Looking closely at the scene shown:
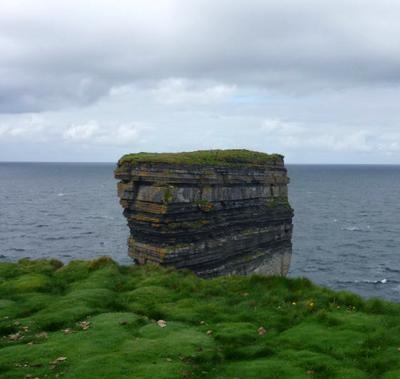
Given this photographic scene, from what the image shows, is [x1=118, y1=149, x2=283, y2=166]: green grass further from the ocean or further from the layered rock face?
the ocean

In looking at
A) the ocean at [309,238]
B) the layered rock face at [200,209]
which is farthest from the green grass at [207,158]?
the ocean at [309,238]

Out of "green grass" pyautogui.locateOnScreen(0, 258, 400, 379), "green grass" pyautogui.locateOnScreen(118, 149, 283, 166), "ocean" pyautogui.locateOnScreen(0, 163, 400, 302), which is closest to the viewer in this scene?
"green grass" pyautogui.locateOnScreen(0, 258, 400, 379)

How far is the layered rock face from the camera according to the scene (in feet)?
152

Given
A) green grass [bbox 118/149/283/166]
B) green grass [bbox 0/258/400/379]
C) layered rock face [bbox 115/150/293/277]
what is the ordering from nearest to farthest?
green grass [bbox 0/258/400/379] < layered rock face [bbox 115/150/293/277] < green grass [bbox 118/149/283/166]

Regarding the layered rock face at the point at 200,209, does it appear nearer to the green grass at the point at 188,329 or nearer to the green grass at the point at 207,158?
the green grass at the point at 207,158

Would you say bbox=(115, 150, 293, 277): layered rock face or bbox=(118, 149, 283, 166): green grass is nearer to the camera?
bbox=(115, 150, 293, 277): layered rock face

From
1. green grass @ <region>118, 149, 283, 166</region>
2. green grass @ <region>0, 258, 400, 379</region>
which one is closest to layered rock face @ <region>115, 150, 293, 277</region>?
green grass @ <region>118, 149, 283, 166</region>

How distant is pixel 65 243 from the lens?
10819 centimetres

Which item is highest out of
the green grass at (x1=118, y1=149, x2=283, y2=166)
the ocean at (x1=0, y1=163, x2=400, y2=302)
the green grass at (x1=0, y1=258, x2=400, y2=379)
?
the green grass at (x1=118, y1=149, x2=283, y2=166)

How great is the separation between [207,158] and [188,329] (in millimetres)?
32186

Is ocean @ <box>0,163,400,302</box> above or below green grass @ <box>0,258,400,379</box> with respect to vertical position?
below

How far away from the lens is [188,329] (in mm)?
20891

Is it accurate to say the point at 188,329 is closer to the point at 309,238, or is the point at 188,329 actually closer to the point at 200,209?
the point at 200,209

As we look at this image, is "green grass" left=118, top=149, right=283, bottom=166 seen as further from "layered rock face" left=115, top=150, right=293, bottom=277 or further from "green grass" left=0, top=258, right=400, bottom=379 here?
"green grass" left=0, top=258, right=400, bottom=379
